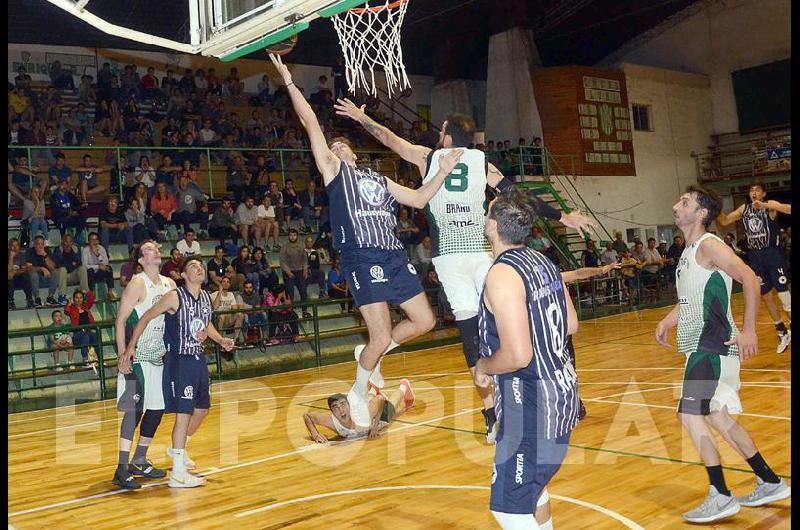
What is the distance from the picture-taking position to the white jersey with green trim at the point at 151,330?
6500 mm

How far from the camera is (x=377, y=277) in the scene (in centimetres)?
600

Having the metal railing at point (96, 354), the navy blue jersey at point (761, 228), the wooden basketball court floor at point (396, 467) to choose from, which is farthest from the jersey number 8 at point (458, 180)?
the metal railing at point (96, 354)

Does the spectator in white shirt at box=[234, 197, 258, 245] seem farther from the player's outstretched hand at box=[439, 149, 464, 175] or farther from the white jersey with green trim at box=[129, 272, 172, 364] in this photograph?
the player's outstretched hand at box=[439, 149, 464, 175]

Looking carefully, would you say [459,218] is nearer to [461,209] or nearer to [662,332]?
[461,209]

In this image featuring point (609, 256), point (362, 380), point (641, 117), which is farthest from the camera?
point (641, 117)

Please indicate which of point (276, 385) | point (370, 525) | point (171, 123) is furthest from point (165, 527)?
point (171, 123)

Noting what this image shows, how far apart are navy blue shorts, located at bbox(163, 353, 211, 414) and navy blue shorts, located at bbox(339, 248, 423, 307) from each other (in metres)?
1.43

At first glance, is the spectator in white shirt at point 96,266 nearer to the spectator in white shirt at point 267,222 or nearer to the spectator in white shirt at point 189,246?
the spectator in white shirt at point 189,246

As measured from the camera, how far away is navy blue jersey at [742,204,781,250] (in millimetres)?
10852

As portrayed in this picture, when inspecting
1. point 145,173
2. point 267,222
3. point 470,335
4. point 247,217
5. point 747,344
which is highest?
point 145,173

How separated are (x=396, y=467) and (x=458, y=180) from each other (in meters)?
2.33

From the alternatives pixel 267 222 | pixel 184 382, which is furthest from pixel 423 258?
pixel 184 382

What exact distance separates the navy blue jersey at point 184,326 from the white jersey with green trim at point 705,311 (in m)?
3.65

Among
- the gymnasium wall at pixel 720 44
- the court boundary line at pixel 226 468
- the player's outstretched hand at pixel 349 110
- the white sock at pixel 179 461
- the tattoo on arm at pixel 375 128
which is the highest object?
the gymnasium wall at pixel 720 44
